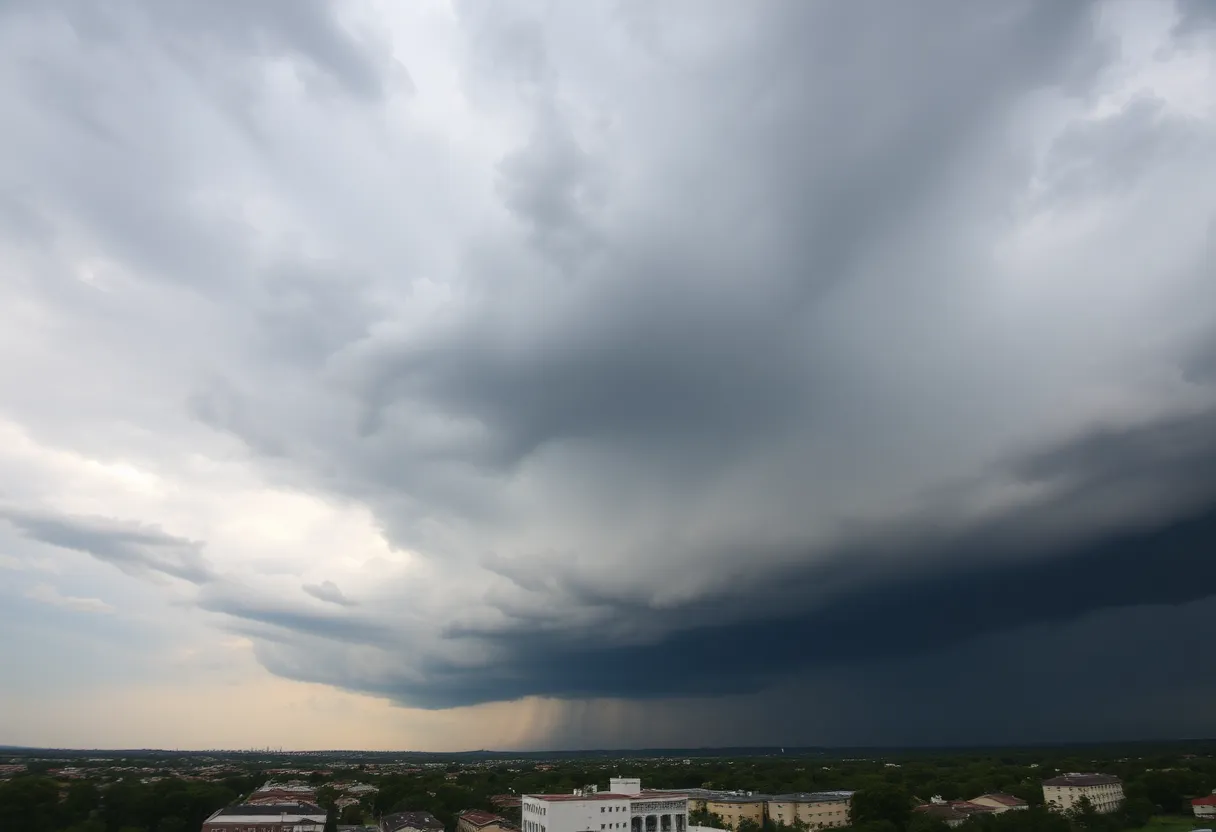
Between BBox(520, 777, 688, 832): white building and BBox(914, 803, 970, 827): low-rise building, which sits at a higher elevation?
BBox(520, 777, 688, 832): white building

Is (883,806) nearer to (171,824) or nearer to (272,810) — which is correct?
(272,810)

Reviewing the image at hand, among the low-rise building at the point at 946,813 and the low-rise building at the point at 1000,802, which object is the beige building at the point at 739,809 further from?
the low-rise building at the point at 1000,802

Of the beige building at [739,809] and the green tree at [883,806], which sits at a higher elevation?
the green tree at [883,806]

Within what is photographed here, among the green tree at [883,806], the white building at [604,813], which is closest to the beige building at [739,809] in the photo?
the green tree at [883,806]

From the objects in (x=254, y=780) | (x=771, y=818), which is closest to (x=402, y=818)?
(x=771, y=818)

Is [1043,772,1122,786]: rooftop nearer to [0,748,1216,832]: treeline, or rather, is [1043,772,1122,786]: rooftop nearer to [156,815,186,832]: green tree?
[0,748,1216,832]: treeline

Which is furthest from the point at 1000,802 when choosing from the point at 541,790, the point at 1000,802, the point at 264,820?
the point at 264,820

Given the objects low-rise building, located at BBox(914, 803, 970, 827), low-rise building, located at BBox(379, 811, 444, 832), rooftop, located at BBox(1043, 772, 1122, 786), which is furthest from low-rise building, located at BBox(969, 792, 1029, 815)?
low-rise building, located at BBox(379, 811, 444, 832)

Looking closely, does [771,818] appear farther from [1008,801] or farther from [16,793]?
[16,793]
